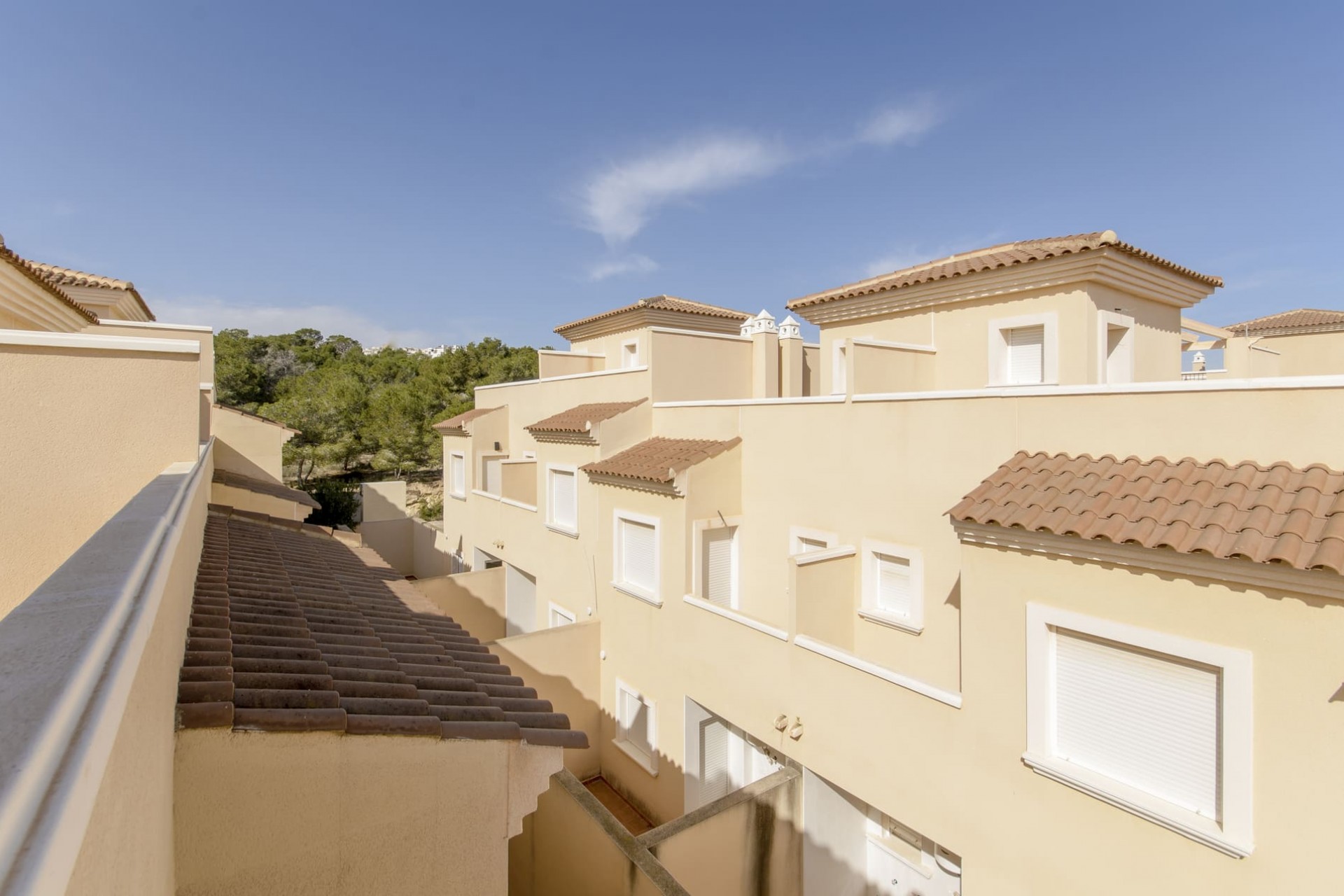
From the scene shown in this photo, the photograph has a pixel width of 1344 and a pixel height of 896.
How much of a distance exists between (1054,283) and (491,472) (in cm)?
1928

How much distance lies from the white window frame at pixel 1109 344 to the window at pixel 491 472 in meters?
19.2

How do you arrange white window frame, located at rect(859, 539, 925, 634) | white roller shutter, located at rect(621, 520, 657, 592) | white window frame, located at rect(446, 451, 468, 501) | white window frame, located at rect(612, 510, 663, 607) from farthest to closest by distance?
white window frame, located at rect(446, 451, 468, 501) → white roller shutter, located at rect(621, 520, 657, 592) → white window frame, located at rect(612, 510, 663, 607) → white window frame, located at rect(859, 539, 925, 634)

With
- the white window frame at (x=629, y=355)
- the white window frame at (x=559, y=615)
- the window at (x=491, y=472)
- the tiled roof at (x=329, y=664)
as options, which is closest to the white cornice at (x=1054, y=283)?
the white window frame at (x=629, y=355)

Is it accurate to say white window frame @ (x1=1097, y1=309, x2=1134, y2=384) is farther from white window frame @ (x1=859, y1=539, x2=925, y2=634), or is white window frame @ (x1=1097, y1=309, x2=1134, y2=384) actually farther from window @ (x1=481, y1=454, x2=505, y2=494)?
window @ (x1=481, y1=454, x2=505, y2=494)

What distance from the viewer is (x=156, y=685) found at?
3133mm

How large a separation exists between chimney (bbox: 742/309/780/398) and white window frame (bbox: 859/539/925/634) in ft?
25.9

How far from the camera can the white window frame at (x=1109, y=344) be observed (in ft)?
42.8

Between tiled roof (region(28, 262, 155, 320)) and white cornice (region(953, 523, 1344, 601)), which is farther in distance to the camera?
tiled roof (region(28, 262, 155, 320))

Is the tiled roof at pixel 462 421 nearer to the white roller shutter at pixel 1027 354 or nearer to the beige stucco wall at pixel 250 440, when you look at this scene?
the beige stucco wall at pixel 250 440

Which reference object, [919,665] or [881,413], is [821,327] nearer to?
[881,413]

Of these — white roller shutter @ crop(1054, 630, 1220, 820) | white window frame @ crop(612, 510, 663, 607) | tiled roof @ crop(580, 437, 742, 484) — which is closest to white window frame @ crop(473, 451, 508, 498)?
tiled roof @ crop(580, 437, 742, 484)

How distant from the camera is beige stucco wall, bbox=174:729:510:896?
3.86m

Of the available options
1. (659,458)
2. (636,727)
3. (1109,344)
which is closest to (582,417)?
(659,458)

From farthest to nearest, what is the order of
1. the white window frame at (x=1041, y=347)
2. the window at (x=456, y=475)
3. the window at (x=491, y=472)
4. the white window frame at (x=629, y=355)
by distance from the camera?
the window at (x=456, y=475) < the window at (x=491, y=472) < the white window frame at (x=629, y=355) < the white window frame at (x=1041, y=347)
